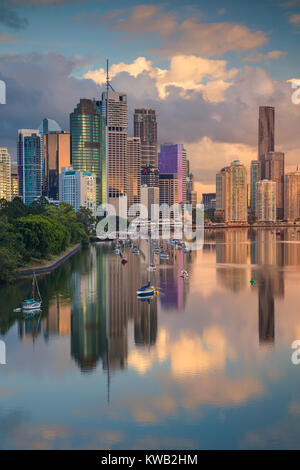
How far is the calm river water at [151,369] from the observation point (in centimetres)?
2408

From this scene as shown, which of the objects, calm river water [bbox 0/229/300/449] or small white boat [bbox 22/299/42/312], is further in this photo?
small white boat [bbox 22/299/42/312]

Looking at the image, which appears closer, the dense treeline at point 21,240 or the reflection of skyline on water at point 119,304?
the reflection of skyline on water at point 119,304

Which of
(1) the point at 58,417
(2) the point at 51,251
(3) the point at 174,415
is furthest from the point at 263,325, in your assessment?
(2) the point at 51,251

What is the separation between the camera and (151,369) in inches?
1292

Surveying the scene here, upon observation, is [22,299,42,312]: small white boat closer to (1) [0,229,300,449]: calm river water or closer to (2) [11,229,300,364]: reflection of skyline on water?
(1) [0,229,300,449]: calm river water

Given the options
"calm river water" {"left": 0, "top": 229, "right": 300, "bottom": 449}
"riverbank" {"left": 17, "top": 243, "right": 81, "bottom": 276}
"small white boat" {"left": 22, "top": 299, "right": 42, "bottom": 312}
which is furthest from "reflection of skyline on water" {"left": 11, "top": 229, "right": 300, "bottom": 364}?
"riverbank" {"left": 17, "top": 243, "right": 81, "bottom": 276}

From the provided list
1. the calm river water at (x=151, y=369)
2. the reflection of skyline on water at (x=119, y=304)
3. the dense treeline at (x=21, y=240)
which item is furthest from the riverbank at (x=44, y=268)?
the calm river water at (x=151, y=369)

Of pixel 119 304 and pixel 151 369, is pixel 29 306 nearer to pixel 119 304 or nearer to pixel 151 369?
pixel 119 304

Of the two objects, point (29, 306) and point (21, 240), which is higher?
point (21, 240)

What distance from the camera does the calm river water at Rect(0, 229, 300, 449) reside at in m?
24.1

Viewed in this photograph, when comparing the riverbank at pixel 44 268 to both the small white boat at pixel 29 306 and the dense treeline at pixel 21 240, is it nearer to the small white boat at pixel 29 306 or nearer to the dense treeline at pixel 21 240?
the dense treeline at pixel 21 240

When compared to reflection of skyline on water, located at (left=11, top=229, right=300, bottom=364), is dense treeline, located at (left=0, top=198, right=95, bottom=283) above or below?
above

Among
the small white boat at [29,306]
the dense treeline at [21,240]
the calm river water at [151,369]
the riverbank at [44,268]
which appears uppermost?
the dense treeline at [21,240]

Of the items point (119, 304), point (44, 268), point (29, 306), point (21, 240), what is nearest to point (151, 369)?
point (29, 306)
